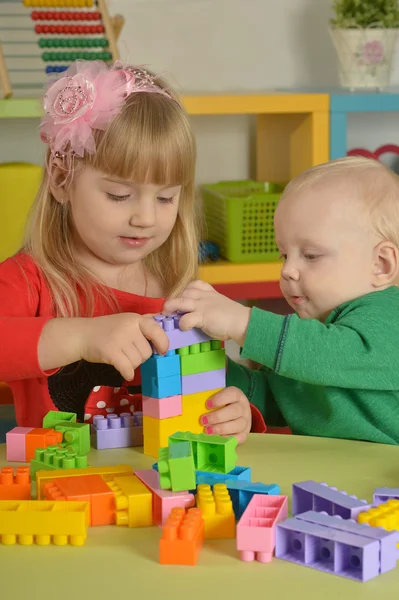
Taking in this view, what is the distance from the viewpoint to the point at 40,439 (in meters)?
1.00

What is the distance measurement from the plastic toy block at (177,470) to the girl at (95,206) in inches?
13.7

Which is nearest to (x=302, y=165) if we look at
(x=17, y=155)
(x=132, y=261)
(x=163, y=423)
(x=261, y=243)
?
(x=261, y=243)

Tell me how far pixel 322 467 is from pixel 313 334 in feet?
0.51

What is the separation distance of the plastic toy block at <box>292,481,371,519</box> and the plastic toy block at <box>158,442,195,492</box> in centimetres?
9

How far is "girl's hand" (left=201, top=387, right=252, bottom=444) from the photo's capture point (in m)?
1.04

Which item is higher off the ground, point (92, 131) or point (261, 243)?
point (92, 131)

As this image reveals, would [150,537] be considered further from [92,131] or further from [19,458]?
[92,131]

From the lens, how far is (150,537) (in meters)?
0.81

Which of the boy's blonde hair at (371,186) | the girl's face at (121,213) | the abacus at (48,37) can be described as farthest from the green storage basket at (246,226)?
the boy's blonde hair at (371,186)

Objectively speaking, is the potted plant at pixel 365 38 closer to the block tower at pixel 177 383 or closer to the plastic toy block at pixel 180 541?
the block tower at pixel 177 383

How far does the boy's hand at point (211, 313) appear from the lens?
1.01m

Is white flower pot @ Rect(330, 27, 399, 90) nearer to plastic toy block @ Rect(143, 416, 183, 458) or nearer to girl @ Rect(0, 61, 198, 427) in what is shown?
girl @ Rect(0, 61, 198, 427)

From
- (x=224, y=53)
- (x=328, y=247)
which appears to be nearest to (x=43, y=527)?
(x=328, y=247)

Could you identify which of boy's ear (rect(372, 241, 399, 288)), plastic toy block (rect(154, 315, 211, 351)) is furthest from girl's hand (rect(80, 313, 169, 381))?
boy's ear (rect(372, 241, 399, 288))
